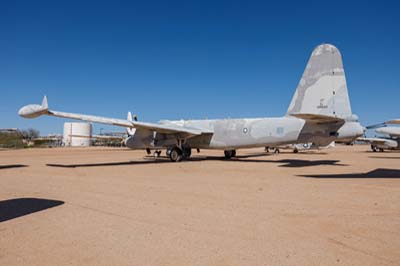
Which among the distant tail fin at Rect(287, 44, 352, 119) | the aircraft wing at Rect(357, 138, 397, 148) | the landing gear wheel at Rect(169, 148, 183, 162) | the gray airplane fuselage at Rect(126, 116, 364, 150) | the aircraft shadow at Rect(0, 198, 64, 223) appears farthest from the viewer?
the aircraft wing at Rect(357, 138, 397, 148)

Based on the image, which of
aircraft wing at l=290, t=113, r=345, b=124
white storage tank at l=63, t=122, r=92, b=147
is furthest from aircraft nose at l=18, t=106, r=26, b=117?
white storage tank at l=63, t=122, r=92, b=147

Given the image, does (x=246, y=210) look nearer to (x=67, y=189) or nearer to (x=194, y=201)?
(x=194, y=201)

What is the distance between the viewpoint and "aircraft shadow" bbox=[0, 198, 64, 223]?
5934 mm

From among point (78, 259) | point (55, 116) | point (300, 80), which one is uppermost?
point (300, 80)

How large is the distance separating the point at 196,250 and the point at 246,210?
8.28 ft

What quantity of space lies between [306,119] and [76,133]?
283ft

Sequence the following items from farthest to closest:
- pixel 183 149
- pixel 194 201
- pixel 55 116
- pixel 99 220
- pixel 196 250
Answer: pixel 183 149
pixel 55 116
pixel 194 201
pixel 99 220
pixel 196 250

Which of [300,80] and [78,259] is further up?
[300,80]

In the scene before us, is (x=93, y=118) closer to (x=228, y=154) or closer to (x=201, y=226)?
(x=228, y=154)

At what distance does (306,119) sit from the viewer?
620 inches

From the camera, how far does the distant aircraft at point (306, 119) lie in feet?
52.3

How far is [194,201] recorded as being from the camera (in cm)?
731

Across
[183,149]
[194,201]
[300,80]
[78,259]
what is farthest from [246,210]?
[183,149]

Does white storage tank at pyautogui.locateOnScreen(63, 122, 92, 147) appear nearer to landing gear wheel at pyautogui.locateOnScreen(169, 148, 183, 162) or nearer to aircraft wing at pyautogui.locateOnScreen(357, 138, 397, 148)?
aircraft wing at pyautogui.locateOnScreen(357, 138, 397, 148)
